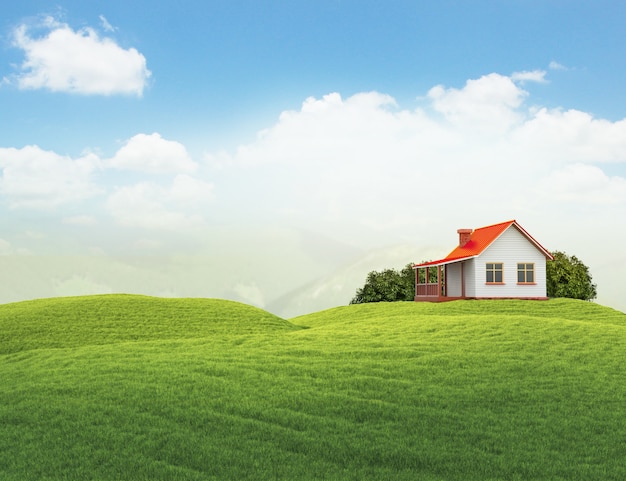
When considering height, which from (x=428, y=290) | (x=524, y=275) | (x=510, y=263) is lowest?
(x=428, y=290)

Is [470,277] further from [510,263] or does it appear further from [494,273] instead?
[510,263]

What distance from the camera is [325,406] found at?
39.0ft

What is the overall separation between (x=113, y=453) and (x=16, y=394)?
5325 millimetres

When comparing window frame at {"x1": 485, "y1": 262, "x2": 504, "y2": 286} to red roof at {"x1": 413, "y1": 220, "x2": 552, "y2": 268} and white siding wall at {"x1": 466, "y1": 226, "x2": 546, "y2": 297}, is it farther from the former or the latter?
red roof at {"x1": 413, "y1": 220, "x2": 552, "y2": 268}

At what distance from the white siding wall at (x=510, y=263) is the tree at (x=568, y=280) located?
1138cm

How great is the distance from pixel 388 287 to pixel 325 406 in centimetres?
3544

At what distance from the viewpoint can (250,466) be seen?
9047 millimetres

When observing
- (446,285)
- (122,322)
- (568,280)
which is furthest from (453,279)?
(122,322)

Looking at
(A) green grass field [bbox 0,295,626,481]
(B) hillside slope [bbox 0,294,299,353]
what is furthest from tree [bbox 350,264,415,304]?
(A) green grass field [bbox 0,295,626,481]

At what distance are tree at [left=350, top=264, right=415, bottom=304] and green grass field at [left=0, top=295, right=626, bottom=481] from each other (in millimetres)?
24802

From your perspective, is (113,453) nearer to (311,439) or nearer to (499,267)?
(311,439)

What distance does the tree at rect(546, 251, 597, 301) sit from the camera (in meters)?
46.1

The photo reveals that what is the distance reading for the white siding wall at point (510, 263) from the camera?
115 feet

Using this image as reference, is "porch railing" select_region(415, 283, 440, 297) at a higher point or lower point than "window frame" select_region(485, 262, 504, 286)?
lower
